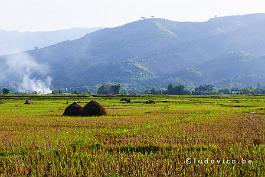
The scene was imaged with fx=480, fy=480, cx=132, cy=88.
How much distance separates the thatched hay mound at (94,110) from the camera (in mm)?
43125

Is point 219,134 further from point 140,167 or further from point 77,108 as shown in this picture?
point 77,108

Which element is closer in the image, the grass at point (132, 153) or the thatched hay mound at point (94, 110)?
the grass at point (132, 153)

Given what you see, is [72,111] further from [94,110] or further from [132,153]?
[132,153]

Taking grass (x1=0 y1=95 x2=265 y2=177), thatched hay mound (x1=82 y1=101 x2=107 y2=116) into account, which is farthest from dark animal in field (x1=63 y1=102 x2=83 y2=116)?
grass (x1=0 y1=95 x2=265 y2=177)

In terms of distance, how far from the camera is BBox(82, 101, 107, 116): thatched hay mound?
4312 cm

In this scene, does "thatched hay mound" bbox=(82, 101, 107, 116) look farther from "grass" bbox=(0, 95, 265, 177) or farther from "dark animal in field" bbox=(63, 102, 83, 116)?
"grass" bbox=(0, 95, 265, 177)

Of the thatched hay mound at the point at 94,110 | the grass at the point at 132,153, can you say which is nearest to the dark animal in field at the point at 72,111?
the thatched hay mound at the point at 94,110

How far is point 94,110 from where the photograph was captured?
43281 mm

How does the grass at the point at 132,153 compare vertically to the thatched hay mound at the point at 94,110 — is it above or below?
below

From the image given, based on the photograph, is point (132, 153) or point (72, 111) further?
point (72, 111)

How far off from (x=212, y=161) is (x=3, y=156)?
7.52m

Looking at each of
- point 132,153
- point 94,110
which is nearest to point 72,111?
point 94,110

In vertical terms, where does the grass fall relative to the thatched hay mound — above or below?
below

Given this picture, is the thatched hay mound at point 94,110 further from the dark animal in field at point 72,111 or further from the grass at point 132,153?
the grass at point 132,153
